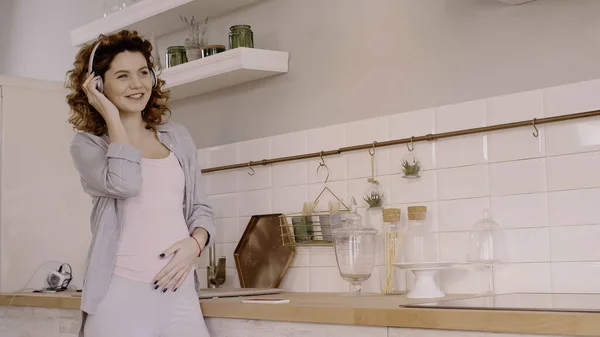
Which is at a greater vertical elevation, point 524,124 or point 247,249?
point 524,124

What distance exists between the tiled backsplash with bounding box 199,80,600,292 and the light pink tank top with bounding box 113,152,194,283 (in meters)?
0.68

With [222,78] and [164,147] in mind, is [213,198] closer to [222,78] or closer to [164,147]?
[222,78]

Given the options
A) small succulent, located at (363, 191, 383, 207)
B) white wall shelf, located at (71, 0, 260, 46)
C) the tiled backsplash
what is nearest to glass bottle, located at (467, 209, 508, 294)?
the tiled backsplash

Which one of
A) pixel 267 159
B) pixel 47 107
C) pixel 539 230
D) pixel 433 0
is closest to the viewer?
pixel 539 230

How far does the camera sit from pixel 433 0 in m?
2.72

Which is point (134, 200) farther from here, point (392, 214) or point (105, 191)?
point (392, 214)

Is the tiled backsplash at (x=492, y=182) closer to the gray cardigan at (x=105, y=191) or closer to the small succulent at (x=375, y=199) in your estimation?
the small succulent at (x=375, y=199)

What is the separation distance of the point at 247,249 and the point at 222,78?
672mm

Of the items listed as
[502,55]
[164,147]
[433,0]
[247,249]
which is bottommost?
[247,249]

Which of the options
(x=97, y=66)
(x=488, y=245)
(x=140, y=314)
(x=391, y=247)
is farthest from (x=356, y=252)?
(x=97, y=66)

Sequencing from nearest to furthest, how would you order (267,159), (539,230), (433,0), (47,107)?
(539,230) < (433,0) < (267,159) < (47,107)

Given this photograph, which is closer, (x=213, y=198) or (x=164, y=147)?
(x=164, y=147)

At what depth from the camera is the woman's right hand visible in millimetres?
2441

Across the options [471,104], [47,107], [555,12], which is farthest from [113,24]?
[555,12]
